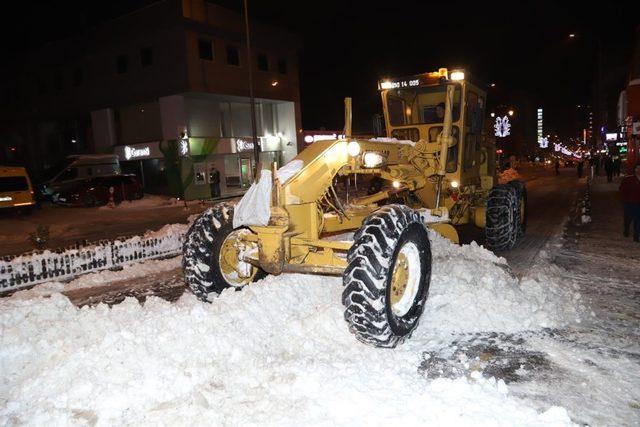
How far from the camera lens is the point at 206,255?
18.9 ft

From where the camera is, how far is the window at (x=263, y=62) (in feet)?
103

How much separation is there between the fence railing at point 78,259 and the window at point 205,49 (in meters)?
19.0

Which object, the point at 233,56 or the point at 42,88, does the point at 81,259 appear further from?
the point at 42,88

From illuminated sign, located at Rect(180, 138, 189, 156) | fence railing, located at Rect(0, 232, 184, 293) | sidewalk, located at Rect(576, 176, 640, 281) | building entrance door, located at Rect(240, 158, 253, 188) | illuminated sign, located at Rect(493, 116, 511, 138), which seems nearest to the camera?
sidewalk, located at Rect(576, 176, 640, 281)

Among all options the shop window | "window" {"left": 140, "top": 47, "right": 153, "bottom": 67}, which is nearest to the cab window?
"window" {"left": 140, "top": 47, "right": 153, "bottom": 67}

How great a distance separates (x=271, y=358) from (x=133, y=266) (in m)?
5.62

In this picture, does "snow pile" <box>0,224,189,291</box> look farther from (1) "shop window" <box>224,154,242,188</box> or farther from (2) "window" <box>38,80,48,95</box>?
(2) "window" <box>38,80,48,95</box>

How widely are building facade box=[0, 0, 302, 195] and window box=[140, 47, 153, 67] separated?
57 mm

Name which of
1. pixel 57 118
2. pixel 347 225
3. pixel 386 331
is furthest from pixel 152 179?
pixel 386 331

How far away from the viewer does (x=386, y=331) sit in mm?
4547

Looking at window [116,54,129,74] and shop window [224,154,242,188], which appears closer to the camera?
window [116,54,129,74]

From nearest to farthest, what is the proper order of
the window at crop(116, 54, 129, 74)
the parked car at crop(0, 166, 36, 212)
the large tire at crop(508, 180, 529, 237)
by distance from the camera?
the large tire at crop(508, 180, 529, 237)
the parked car at crop(0, 166, 36, 212)
the window at crop(116, 54, 129, 74)

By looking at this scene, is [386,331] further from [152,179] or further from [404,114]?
[152,179]

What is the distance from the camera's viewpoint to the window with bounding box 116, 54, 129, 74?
28625 mm
